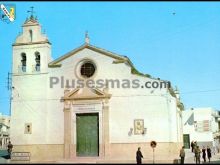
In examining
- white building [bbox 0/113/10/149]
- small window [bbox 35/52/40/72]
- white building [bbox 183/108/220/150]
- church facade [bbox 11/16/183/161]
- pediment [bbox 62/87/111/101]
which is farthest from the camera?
white building [bbox 0/113/10/149]

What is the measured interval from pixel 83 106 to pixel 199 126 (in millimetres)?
23327

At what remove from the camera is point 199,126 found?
52.1 metres

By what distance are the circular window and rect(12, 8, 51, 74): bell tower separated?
2965mm

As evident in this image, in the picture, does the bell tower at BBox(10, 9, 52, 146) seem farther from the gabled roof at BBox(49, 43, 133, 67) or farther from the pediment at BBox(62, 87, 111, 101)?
the pediment at BBox(62, 87, 111, 101)

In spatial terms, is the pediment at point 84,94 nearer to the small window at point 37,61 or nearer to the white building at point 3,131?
the small window at point 37,61

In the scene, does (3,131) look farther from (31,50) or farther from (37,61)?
(31,50)

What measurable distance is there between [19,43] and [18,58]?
1.23 m

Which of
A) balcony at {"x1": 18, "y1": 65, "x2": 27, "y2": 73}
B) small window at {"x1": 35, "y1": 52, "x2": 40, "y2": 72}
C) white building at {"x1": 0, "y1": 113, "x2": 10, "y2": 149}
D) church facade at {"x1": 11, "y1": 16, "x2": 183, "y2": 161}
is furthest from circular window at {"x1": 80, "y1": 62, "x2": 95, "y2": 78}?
white building at {"x1": 0, "y1": 113, "x2": 10, "y2": 149}

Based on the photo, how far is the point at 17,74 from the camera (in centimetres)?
3472

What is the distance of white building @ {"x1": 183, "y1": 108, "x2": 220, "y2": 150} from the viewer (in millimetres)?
50969

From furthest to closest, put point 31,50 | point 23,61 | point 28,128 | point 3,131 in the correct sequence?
point 3,131 < point 23,61 < point 31,50 < point 28,128

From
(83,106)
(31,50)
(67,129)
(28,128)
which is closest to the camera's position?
(67,129)

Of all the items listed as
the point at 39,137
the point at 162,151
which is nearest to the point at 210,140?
the point at 162,151

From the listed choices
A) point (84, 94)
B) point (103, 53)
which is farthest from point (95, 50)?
point (84, 94)
